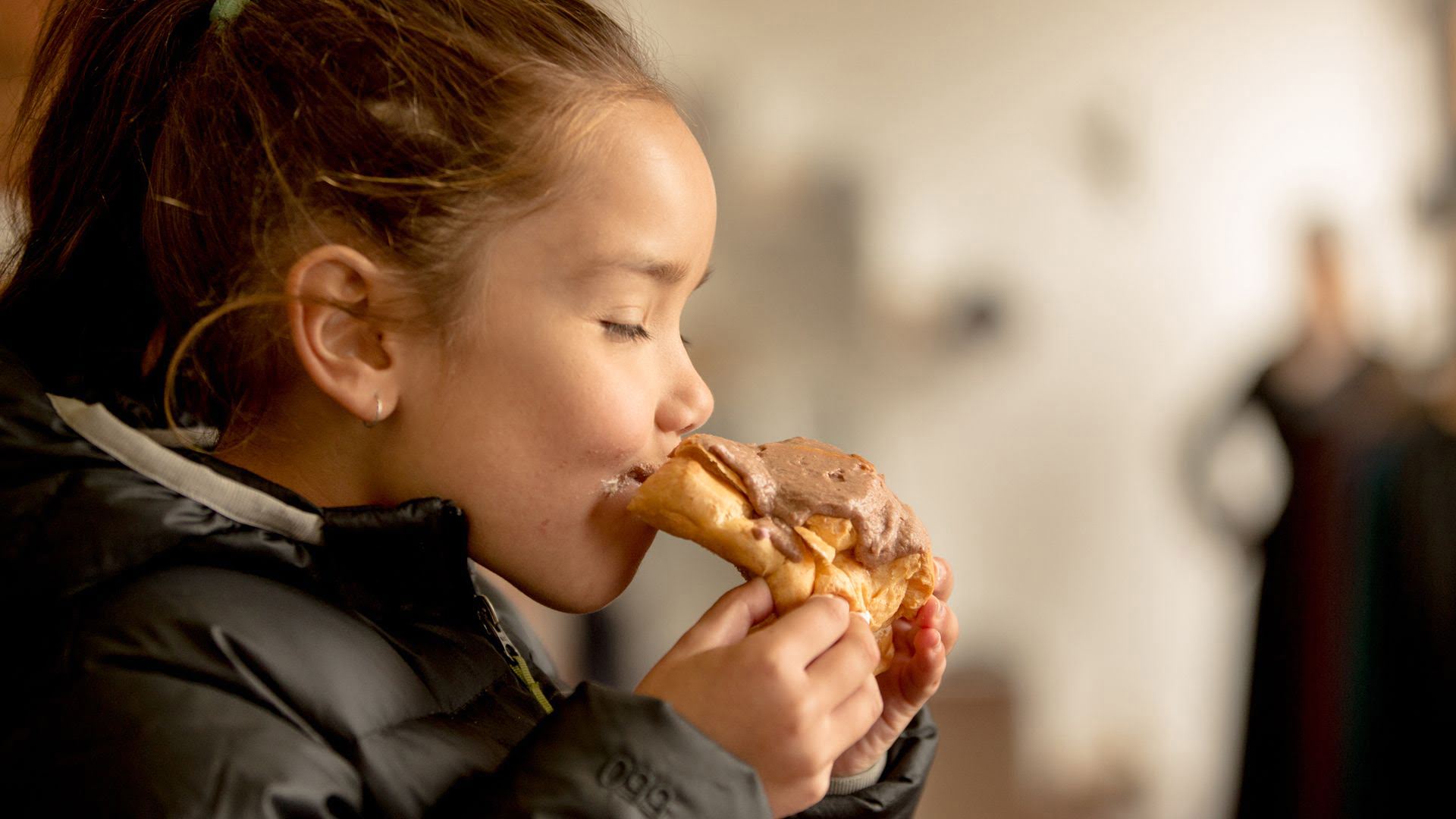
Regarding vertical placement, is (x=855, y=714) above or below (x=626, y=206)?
below

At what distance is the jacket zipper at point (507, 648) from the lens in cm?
87

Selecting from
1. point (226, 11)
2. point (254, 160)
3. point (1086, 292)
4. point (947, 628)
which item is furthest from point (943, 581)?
point (1086, 292)

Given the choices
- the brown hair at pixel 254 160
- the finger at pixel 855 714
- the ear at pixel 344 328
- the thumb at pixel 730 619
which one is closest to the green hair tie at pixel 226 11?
the brown hair at pixel 254 160

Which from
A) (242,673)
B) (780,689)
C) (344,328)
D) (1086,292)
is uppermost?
(1086,292)

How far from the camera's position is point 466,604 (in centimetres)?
85

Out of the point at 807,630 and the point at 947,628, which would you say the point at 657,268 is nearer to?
the point at 807,630

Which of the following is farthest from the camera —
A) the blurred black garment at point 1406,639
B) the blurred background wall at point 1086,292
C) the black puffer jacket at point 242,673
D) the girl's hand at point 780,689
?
the blurred background wall at point 1086,292

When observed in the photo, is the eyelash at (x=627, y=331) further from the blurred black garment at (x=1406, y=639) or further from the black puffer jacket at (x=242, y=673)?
the blurred black garment at (x=1406, y=639)

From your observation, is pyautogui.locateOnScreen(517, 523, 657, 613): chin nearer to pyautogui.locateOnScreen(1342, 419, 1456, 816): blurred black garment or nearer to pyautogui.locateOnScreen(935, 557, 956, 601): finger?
pyautogui.locateOnScreen(935, 557, 956, 601): finger

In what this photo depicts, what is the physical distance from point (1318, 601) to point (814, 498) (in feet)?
6.89

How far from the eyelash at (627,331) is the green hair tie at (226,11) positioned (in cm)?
40

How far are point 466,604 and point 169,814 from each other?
30 centimetres

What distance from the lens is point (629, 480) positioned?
848 mm

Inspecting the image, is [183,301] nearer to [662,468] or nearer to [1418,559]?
[662,468]
